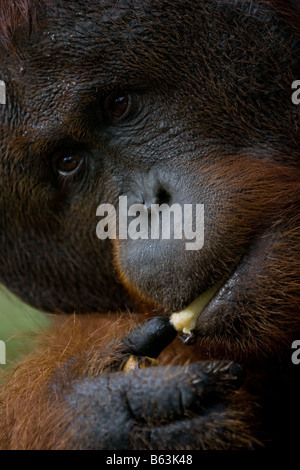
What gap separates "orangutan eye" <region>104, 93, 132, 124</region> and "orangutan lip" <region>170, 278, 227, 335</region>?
0.55m

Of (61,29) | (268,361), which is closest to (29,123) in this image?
(61,29)

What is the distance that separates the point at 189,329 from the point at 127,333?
16cm

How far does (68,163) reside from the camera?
7.27 ft

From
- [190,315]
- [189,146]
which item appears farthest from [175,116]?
[190,315]

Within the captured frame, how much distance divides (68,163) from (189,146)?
0.44 meters

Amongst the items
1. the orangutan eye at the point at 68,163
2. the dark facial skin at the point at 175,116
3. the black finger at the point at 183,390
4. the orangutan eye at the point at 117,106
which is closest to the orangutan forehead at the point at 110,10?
the dark facial skin at the point at 175,116

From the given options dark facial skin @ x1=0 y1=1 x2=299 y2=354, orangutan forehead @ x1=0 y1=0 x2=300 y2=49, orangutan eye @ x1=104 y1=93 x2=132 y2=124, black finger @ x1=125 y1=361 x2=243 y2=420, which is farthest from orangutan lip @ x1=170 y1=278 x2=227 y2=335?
orangutan forehead @ x1=0 y1=0 x2=300 y2=49

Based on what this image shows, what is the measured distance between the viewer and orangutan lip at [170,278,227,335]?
6.21ft

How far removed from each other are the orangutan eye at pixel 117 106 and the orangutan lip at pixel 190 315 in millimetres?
551

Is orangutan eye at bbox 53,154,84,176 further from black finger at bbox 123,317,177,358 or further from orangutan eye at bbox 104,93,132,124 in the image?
black finger at bbox 123,317,177,358

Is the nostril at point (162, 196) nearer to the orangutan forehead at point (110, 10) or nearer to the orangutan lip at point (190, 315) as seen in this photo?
the orangutan lip at point (190, 315)
